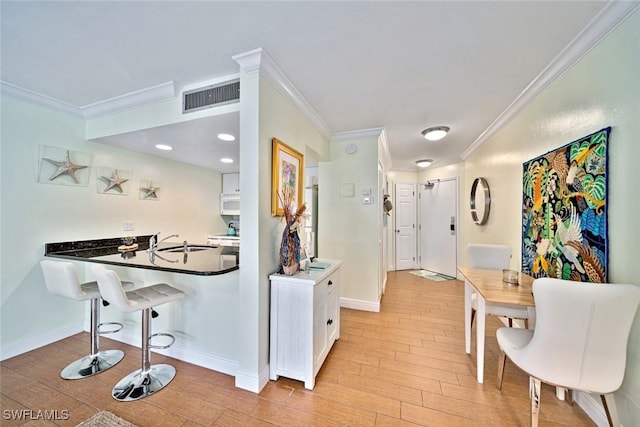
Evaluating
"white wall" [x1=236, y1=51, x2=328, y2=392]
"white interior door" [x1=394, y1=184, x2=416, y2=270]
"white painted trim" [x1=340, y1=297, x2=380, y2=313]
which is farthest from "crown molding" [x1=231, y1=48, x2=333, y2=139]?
"white interior door" [x1=394, y1=184, x2=416, y2=270]

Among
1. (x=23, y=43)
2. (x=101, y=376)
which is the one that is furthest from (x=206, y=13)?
(x=101, y=376)

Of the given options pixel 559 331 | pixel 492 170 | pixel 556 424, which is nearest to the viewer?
pixel 559 331

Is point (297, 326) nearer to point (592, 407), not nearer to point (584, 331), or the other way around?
point (584, 331)

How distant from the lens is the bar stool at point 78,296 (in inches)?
69.7

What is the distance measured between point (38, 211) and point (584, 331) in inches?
163

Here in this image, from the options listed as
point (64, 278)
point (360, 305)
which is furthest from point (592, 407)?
point (64, 278)

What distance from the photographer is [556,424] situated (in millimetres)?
1413

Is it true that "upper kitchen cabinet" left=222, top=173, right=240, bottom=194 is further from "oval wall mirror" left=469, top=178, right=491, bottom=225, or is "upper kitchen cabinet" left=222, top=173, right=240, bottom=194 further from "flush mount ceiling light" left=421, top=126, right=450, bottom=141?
"oval wall mirror" left=469, top=178, right=491, bottom=225

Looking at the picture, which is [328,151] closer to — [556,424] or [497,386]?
[497,386]

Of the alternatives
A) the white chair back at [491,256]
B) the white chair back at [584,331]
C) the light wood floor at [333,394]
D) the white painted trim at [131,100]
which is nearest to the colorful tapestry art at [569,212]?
the white chair back at [491,256]

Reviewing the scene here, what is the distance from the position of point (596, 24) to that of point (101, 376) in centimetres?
412

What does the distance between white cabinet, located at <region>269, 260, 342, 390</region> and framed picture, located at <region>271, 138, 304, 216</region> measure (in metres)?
0.59

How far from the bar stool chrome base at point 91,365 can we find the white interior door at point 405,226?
191 inches

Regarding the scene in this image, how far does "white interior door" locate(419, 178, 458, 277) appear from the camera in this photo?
466 cm
